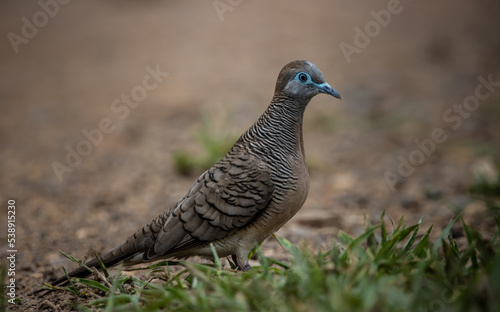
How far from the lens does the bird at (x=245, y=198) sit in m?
3.64

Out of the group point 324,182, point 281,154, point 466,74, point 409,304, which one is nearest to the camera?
point 409,304

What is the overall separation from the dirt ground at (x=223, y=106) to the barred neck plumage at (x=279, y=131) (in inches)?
48.8

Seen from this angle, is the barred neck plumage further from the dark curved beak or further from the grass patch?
the grass patch

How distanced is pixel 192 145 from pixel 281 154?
4.18 m

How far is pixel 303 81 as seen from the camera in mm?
3793

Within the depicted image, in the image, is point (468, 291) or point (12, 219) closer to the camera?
point (468, 291)

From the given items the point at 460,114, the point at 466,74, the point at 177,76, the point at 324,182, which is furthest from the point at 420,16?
the point at 324,182

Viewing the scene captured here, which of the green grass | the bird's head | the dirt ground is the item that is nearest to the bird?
the bird's head

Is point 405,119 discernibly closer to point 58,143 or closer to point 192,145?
point 192,145

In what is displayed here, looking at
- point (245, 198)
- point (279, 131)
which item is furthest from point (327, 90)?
point (245, 198)

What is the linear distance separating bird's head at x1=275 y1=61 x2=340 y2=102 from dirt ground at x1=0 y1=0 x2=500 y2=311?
1.58 m

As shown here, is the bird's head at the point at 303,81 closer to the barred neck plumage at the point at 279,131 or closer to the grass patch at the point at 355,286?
the barred neck plumage at the point at 279,131

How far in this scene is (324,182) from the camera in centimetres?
682

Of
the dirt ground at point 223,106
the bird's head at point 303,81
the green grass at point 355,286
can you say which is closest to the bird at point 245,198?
the bird's head at point 303,81
